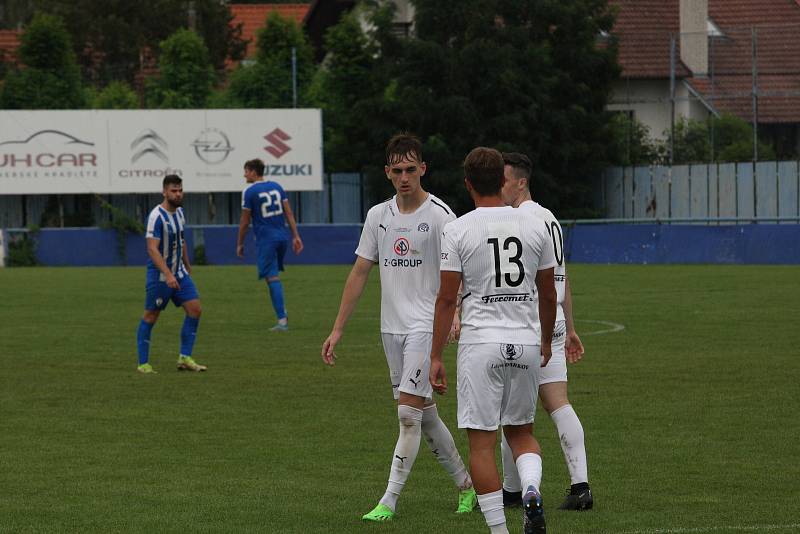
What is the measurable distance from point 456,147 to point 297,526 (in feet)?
113

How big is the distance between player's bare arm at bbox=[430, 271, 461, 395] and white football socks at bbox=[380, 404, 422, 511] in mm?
840

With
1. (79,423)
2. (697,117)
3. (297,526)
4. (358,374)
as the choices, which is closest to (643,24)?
(697,117)

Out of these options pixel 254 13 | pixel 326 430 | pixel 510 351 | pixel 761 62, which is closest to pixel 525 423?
pixel 510 351

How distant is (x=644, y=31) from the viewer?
1939 inches

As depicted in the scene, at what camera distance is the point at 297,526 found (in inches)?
294

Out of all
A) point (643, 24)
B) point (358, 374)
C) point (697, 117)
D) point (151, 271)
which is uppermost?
point (643, 24)

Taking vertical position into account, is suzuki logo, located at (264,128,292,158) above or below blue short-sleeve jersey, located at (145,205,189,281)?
above

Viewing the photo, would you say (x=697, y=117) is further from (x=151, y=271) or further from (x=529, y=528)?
(x=529, y=528)

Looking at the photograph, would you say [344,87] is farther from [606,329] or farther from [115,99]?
[606,329]

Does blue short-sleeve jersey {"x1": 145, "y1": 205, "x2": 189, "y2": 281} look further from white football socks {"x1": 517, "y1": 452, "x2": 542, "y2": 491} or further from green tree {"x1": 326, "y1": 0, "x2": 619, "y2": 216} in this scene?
green tree {"x1": 326, "y1": 0, "x2": 619, "y2": 216}

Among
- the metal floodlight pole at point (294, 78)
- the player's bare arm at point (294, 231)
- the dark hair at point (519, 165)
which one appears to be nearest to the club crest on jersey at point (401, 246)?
the dark hair at point (519, 165)

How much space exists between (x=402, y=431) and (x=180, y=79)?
37539mm

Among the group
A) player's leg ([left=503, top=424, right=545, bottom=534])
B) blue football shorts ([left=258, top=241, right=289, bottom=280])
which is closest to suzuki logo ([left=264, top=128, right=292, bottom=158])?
blue football shorts ([left=258, top=241, right=289, bottom=280])

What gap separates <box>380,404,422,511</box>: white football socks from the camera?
7680 mm
